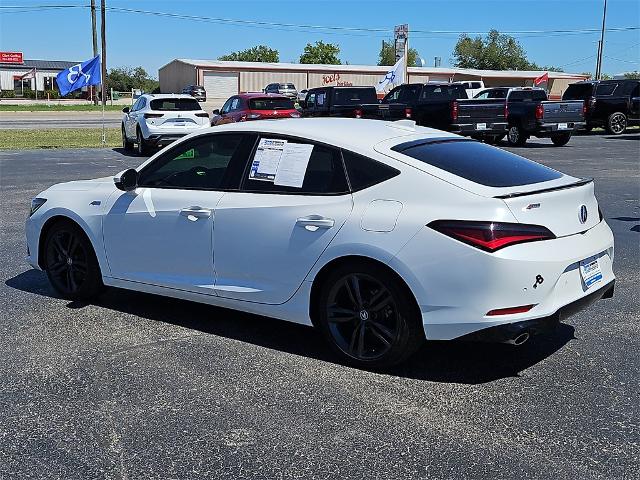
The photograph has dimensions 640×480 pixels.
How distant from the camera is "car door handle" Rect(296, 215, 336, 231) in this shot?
4.78 meters

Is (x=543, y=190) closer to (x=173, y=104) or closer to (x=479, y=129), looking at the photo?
(x=173, y=104)

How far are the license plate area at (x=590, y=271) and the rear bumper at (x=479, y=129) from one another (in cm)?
1885

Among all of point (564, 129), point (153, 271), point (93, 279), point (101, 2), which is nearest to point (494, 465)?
point (153, 271)

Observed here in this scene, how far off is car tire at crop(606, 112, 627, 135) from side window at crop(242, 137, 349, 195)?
1093 inches

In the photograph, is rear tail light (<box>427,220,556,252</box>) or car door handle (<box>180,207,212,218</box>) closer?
rear tail light (<box>427,220,556,252</box>)

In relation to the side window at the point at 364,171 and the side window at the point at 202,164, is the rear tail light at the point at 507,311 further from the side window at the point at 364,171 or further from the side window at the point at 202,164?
the side window at the point at 202,164

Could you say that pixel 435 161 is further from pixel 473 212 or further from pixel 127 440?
pixel 127 440

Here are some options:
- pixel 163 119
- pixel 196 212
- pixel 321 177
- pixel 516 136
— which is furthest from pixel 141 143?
pixel 321 177

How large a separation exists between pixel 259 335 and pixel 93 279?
5.20ft

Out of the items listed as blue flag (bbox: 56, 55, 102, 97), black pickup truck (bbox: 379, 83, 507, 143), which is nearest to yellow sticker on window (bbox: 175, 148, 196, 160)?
black pickup truck (bbox: 379, 83, 507, 143)

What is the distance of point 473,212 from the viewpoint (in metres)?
4.34

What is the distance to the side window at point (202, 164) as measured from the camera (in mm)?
5418

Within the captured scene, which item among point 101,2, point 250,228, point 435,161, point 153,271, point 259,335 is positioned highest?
point 101,2

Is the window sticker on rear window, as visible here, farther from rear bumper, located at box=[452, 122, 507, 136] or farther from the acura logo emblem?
rear bumper, located at box=[452, 122, 507, 136]
